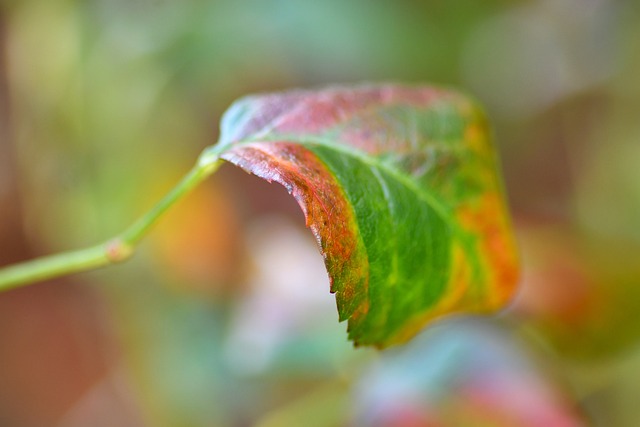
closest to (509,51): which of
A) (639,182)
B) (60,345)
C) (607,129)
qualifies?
(607,129)

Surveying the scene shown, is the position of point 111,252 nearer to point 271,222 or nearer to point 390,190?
point 390,190

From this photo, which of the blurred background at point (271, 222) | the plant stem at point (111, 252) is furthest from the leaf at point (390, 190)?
the blurred background at point (271, 222)

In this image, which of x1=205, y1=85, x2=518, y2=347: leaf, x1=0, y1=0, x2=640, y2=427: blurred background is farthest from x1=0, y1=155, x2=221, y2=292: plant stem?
x1=0, y1=0, x2=640, y2=427: blurred background

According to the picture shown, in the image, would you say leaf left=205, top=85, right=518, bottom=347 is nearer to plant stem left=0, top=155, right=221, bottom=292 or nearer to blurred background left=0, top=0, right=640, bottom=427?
plant stem left=0, top=155, right=221, bottom=292

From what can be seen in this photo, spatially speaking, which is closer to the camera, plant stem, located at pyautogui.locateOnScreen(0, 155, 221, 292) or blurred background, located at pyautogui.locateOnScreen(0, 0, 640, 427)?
plant stem, located at pyautogui.locateOnScreen(0, 155, 221, 292)

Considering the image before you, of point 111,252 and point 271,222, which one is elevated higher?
point 111,252

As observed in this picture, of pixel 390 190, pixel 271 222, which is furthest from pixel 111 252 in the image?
pixel 271 222

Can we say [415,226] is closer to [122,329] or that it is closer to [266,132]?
[266,132]
